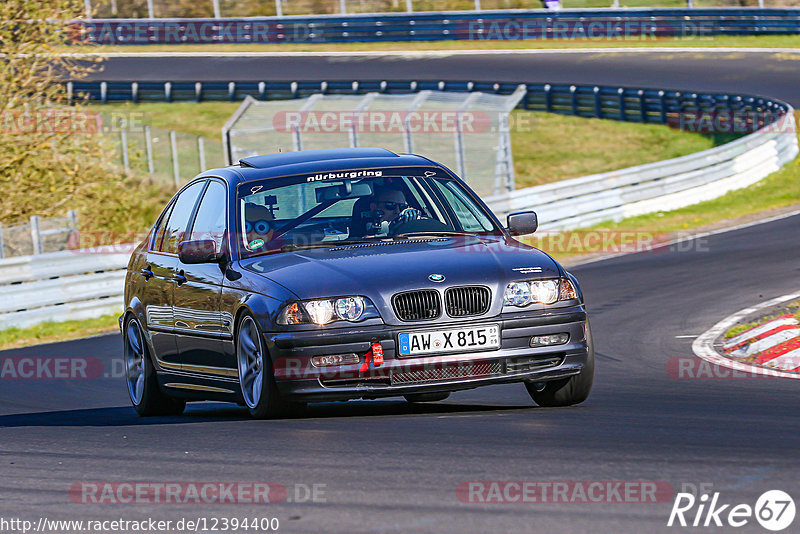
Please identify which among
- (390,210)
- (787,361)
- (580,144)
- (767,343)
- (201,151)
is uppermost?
(390,210)

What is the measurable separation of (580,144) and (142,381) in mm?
27352

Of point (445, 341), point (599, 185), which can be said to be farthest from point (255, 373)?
point (599, 185)

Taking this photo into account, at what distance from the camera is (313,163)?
8.59m

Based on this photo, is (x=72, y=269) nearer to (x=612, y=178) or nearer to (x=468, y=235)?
(x=612, y=178)

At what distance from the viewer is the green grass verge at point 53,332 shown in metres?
17.0

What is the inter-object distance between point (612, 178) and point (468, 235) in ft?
48.8

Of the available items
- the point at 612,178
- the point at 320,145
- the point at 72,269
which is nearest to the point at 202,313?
the point at 72,269

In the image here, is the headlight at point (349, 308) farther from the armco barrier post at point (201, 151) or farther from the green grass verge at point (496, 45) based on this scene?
the green grass verge at point (496, 45)

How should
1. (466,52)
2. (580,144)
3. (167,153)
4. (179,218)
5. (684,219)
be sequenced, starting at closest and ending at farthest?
(179,218) < (684,219) < (167,153) < (580,144) < (466,52)

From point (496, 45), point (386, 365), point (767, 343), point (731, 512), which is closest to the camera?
point (731, 512)

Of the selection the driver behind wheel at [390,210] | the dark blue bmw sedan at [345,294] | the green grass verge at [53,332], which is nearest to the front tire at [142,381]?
the dark blue bmw sedan at [345,294]

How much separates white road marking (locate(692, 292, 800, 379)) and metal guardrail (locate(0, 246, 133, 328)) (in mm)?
8974

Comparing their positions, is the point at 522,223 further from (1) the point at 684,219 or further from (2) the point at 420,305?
(1) the point at 684,219

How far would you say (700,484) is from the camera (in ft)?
16.8
